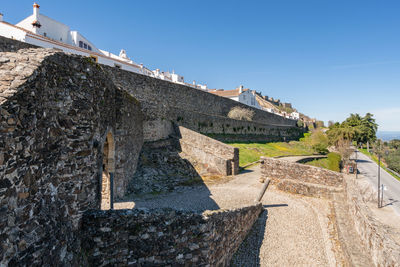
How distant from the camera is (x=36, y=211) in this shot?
3281 mm

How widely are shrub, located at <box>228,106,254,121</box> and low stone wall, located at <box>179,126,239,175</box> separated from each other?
63.2 ft

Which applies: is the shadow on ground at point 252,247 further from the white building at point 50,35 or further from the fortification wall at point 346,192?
the white building at point 50,35

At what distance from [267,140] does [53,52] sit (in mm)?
35665

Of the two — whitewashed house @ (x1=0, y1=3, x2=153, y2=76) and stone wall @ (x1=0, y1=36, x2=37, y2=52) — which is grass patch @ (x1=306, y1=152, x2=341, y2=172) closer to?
whitewashed house @ (x1=0, y1=3, x2=153, y2=76)

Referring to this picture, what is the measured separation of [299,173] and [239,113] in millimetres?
22775

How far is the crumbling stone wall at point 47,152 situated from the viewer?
281 cm

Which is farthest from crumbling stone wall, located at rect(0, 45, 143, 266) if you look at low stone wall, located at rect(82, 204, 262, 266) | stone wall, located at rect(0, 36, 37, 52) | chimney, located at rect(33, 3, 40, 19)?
chimney, located at rect(33, 3, 40, 19)

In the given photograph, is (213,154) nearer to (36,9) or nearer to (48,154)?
(48,154)

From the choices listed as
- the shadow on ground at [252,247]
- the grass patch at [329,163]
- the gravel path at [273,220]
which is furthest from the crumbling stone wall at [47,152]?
the grass patch at [329,163]

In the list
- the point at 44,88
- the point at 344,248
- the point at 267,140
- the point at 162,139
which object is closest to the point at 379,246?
the point at 344,248

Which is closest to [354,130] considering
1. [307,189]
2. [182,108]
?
[182,108]

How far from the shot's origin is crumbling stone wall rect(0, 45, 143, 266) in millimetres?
2812

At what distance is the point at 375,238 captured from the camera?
5.72 m

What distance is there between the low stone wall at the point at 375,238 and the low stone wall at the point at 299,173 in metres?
3.73
